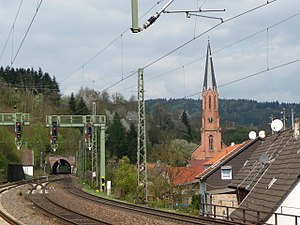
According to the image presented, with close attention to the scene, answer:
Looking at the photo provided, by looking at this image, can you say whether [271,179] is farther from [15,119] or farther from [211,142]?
[211,142]

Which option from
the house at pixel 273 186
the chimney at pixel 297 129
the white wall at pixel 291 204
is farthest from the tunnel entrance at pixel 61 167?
the white wall at pixel 291 204

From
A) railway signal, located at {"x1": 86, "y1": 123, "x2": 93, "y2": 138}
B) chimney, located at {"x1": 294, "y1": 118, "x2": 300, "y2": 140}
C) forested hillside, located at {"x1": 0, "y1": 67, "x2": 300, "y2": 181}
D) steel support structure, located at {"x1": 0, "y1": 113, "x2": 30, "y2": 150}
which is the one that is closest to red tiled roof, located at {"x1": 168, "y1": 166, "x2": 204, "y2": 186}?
forested hillside, located at {"x1": 0, "y1": 67, "x2": 300, "y2": 181}

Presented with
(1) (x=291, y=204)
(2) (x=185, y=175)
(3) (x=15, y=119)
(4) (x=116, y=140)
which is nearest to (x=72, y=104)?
(4) (x=116, y=140)

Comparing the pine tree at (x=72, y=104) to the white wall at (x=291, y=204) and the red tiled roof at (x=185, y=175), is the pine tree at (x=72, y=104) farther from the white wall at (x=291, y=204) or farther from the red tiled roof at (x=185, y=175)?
the white wall at (x=291, y=204)

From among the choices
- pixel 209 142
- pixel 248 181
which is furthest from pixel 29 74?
pixel 248 181

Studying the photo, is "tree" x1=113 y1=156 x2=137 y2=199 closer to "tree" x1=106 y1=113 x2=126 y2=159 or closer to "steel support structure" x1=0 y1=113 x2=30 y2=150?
"steel support structure" x1=0 y1=113 x2=30 y2=150

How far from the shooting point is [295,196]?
82.3 ft

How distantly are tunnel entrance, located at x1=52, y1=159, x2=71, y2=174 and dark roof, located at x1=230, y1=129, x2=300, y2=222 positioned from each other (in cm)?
8615

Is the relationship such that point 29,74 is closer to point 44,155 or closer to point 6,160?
point 44,155

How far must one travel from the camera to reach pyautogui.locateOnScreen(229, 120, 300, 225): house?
24.6 metres

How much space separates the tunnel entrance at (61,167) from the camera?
398 ft

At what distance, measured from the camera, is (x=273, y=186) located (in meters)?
28.1

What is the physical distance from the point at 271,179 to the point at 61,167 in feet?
344

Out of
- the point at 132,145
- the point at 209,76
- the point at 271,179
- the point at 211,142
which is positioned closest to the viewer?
the point at 271,179
